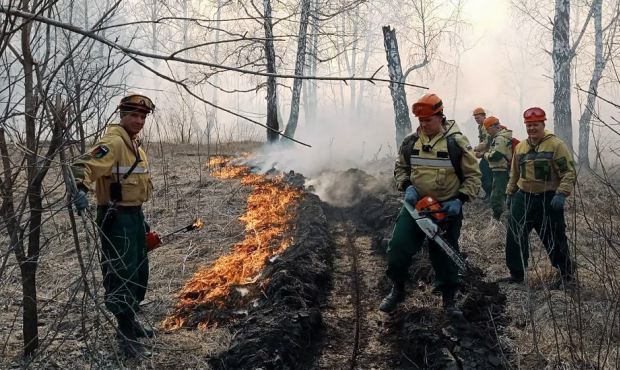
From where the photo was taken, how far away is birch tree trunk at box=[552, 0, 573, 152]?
13.1 m

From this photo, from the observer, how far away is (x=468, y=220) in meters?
9.48

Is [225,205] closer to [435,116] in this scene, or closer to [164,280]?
[164,280]

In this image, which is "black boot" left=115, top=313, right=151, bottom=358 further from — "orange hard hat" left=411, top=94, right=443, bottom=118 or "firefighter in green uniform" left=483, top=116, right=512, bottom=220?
"firefighter in green uniform" left=483, top=116, right=512, bottom=220

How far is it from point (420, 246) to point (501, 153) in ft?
14.8

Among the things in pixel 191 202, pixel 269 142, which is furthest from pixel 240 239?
pixel 269 142

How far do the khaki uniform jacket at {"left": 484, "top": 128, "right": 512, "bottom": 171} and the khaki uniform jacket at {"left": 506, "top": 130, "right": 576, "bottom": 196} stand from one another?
3.01 metres

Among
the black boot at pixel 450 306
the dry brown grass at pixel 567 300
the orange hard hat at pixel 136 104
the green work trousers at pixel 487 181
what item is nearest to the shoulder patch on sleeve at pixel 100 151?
the orange hard hat at pixel 136 104

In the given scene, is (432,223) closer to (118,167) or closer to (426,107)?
(426,107)

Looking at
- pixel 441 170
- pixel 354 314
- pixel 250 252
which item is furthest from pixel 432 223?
pixel 250 252

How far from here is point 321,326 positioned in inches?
198

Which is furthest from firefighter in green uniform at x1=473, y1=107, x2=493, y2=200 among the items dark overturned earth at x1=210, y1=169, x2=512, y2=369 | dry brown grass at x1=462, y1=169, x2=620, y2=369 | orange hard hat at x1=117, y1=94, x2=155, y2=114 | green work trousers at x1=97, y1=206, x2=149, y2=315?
green work trousers at x1=97, y1=206, x2=149, y2=315

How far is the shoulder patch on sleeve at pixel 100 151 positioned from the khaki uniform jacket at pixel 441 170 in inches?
113

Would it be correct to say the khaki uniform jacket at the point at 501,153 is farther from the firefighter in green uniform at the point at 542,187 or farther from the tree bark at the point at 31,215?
the tree bark at the point at 31,215

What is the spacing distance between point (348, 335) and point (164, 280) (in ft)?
8.68
